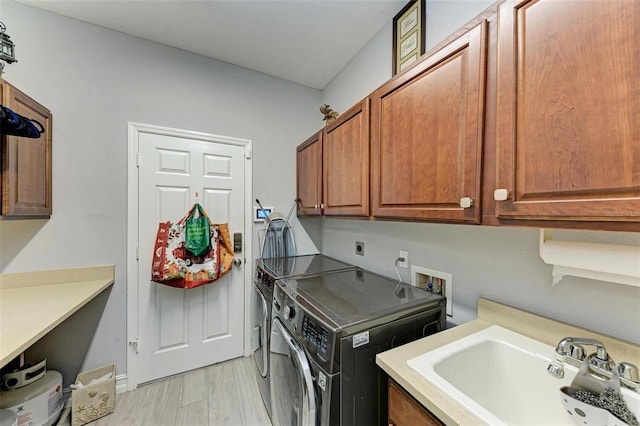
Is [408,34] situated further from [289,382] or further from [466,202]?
[289,382]

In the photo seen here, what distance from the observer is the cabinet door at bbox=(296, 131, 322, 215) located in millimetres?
2029

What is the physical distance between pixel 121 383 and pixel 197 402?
659mm

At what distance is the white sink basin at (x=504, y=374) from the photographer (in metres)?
0.82

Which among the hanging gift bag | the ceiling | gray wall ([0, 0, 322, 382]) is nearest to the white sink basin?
the hanging gift bag

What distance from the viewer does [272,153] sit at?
8.13ft

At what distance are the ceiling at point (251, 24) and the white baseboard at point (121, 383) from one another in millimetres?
2717

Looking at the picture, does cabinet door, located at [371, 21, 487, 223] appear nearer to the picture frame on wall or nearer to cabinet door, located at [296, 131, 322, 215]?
the picture frame on wall

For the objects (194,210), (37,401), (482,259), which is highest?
(194,210)

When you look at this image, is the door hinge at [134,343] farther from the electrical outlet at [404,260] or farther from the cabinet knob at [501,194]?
the cabinet knob at [501,194]

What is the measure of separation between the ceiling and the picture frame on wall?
114 millimetres

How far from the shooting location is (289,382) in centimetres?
124

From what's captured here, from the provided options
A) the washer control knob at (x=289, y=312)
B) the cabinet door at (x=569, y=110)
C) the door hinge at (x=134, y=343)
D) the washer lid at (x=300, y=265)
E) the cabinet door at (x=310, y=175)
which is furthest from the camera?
the cabinet door at (x=310, y=175)

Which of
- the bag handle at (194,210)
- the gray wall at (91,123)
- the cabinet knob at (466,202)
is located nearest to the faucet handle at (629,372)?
the cabinet knob at (466,202)

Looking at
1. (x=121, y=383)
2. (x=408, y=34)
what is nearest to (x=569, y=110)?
(x=408, y=34)
